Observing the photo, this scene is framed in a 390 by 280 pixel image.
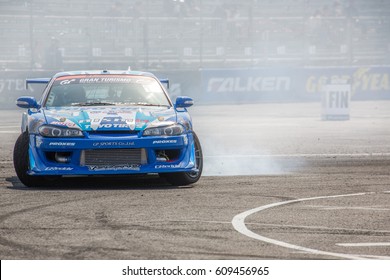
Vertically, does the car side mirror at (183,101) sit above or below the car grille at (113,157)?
above

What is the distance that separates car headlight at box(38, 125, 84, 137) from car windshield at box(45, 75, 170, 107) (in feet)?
2.88

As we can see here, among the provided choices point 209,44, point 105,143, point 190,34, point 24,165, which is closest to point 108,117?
point 105,143

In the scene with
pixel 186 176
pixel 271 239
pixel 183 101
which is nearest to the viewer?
pixel 271 239

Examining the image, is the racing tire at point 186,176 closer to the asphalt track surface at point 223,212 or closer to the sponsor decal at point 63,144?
the asphalt track surface at point 223,212

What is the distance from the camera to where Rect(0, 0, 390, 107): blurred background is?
34062 mm

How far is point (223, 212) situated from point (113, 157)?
2140 millimetres

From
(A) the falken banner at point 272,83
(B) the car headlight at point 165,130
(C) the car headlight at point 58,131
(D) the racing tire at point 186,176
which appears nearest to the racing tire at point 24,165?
(C) the car headlight at point 58,131

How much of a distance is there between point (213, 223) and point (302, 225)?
0.68 meters

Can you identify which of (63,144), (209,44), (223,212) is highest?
(63,144)

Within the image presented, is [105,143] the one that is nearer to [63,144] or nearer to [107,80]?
[63,144]

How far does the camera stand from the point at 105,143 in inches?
393

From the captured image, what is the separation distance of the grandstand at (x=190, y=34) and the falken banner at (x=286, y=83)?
0.85 m

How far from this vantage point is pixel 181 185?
34.7 feet

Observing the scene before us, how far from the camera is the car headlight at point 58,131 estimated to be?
1003 centimetres
